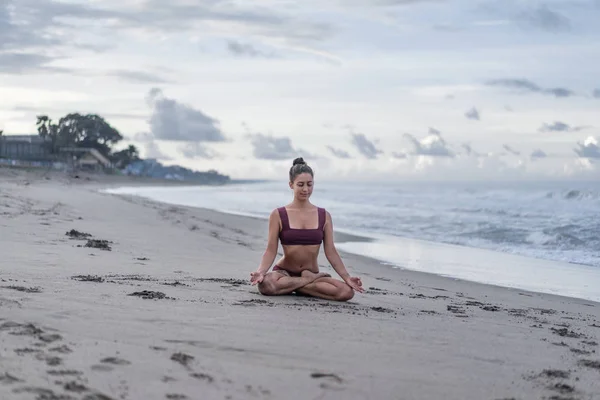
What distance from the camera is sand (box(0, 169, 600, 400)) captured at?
3529 millimetres

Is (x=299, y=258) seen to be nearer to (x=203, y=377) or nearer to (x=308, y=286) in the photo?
(x=308, y=286)

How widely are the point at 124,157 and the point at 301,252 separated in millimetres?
105467

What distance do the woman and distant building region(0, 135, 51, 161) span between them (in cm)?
9215

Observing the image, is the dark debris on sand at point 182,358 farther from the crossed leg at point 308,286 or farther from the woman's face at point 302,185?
the woman's face at point 302,185

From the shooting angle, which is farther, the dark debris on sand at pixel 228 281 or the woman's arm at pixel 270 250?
the dark debris on sand at pixel 228 281

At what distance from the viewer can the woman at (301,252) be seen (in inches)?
245

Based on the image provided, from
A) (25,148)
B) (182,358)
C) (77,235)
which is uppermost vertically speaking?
(25,148)

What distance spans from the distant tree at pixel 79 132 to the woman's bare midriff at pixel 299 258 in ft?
305

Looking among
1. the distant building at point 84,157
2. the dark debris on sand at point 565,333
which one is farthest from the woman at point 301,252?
the distant building at point 84,157

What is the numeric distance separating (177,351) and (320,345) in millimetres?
892

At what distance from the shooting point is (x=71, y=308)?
4859 mm

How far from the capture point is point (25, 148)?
94500 millimetres

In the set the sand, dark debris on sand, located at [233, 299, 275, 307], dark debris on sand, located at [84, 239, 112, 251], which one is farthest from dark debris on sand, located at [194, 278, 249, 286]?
dark debris on sand, located at [84, 239, 112, 251]

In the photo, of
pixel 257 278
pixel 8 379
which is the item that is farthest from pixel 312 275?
pixel 8 379
